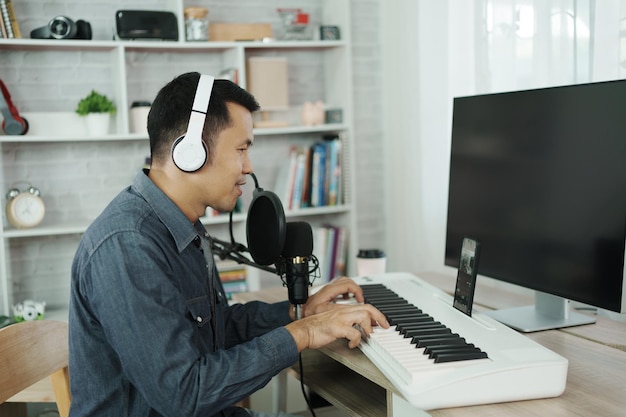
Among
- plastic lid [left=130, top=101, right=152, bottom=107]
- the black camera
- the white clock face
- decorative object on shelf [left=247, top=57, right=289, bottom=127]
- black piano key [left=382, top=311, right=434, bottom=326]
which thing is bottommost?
black piano key [left=382, top=311, right=434, bottom=326]

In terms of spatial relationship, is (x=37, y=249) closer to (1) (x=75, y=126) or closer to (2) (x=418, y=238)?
(1) (x=75, y=126)

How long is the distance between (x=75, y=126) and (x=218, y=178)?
1.88 m

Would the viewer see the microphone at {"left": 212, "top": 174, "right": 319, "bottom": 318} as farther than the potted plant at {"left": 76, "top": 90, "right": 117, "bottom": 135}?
No

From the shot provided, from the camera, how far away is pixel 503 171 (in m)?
1.86

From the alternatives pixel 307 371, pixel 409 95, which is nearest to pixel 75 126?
pixel 409 95

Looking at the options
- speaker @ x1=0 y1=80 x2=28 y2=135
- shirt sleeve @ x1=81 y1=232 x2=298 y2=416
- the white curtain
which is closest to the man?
shirt sleeve @ x1=81 y1=232 x2=298 y2=416

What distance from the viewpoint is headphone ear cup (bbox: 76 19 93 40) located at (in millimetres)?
3068

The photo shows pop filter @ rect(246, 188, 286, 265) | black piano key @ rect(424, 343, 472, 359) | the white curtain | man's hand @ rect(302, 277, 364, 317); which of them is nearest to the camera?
black piano key @ rect(424, 343, 472, 359)

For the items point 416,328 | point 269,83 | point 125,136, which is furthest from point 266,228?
point 269,83

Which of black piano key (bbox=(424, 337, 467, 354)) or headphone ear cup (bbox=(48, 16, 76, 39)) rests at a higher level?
headphone ear cup (bbox=(48, 16, 76, 39))

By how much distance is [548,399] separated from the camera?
1314mm

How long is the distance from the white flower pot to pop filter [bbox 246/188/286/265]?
148cm

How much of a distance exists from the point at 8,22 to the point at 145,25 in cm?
53

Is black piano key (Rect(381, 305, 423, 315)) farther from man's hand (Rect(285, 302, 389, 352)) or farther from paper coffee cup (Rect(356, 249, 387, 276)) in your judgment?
paper coffee cup (Rect(356, 249, 387, 276))
